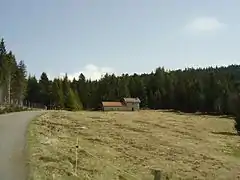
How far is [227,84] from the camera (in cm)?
12631

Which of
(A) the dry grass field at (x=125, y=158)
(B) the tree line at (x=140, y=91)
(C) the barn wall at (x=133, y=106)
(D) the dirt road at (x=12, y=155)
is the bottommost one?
(A) the dry grass field at (x=125, y=158)

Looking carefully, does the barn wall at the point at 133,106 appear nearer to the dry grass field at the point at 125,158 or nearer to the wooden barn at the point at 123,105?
the wooden barn at the point at 123,105

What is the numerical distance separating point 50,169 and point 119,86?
410 ft

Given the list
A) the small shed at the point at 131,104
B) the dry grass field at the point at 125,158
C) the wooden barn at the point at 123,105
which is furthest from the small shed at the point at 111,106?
the dry grass field at the point at 125,158

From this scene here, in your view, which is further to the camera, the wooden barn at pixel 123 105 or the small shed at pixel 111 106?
the wooden barn at pixel 123 105

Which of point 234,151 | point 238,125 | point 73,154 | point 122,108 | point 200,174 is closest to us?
point 73,154

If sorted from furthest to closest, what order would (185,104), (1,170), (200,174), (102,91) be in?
(102,91) → (185,104) → (200,174) → (1,170)

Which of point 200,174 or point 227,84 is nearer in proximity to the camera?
point 200,174

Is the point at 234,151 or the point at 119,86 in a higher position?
the point at 119,86

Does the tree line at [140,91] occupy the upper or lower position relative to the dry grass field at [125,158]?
upper

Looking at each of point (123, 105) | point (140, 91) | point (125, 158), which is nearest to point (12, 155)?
point (125, 158)

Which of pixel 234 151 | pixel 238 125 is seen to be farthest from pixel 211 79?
pixel 234 151

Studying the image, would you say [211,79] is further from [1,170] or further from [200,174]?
[1,170]

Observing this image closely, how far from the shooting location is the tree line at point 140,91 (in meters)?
119
